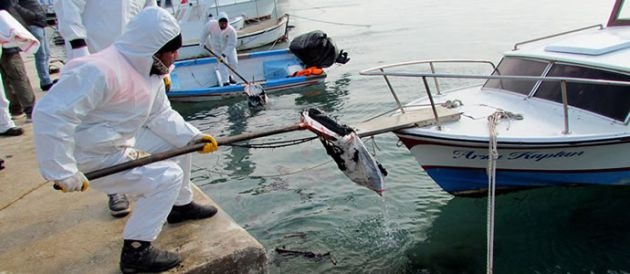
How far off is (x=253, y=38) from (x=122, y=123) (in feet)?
61.0

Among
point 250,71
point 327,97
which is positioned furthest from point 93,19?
point 250,71

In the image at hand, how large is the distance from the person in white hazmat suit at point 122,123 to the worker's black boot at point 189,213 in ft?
1.88

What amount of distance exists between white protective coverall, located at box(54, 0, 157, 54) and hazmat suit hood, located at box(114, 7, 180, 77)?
5.47 ft

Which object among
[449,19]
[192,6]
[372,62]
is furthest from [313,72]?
[449,19]

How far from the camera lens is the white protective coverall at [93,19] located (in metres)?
4.50

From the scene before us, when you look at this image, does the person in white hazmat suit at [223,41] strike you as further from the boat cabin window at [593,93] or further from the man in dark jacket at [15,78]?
the boat cabin window at [593,93]

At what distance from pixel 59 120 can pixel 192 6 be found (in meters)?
19.1

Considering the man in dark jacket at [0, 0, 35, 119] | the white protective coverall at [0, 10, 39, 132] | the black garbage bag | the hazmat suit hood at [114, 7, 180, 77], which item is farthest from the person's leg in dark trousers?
the black garbage bag

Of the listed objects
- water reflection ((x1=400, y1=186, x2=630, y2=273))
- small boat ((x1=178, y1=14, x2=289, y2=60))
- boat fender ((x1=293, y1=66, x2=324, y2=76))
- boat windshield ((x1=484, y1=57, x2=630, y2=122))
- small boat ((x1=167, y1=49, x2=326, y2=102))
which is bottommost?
small boat ((x1=178, y1=14, x2=289, y2=60))

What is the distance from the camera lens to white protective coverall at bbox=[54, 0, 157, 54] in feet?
Answer: 14.8

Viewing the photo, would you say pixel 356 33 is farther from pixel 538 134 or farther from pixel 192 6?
pixel 538 134

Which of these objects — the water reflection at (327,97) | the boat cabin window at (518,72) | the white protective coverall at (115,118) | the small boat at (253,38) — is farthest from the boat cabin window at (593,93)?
the small boat at (253,38)

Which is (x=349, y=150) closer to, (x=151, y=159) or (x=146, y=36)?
(x=151, y=159)

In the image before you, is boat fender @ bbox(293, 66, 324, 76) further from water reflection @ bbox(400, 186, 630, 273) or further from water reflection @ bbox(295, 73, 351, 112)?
water reflection @ bbox(400, 186, 630, 273)
